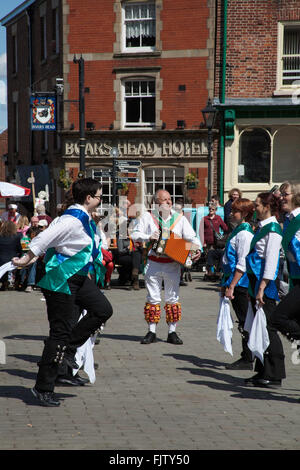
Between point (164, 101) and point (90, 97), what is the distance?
281cm

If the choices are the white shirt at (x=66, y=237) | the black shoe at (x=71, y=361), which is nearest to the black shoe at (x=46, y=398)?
the black shoe at (x=71, y=361)

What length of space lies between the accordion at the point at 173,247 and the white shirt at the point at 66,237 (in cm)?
294

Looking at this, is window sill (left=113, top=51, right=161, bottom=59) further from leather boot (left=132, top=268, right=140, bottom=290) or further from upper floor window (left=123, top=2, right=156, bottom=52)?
leather boot (left=132, top=268, right=140, bottom=290)

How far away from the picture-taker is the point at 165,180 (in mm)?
26125

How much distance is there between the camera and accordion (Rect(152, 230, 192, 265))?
9359mm

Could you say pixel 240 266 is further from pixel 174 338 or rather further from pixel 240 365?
pixel 174 338

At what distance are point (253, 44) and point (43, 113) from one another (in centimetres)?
787

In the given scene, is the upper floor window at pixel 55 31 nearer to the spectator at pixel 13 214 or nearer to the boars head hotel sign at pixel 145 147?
the boars head hotel sign at pixel 145 147

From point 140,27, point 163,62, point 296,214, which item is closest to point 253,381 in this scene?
point 296,214

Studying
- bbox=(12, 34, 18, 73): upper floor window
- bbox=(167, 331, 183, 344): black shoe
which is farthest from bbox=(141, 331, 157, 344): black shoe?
bbox=(12, 34, 18, 73): upper floor window

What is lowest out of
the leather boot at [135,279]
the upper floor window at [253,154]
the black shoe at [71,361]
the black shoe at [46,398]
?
the leather boot at [135,279]

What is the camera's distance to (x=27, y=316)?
11836mm

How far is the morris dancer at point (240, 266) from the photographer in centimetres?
789
